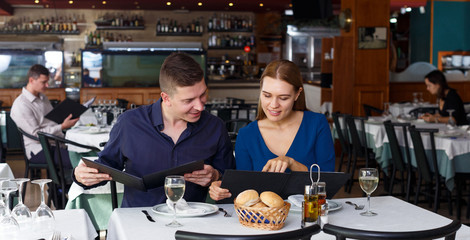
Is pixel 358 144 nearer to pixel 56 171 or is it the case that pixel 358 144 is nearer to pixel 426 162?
pixel 426 162

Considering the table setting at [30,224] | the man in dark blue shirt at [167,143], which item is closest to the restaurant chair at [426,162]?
the man in dark blue shirt at [167,143]

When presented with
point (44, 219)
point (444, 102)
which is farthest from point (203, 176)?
point (444, 102)

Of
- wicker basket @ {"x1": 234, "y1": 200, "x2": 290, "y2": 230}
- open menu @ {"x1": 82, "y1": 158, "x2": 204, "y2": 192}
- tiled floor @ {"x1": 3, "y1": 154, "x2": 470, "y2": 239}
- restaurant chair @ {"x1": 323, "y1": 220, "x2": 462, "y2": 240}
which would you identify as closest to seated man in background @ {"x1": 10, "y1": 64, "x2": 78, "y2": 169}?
tiled floor @ {"x1": 3, "y1": 154, "x2": 470, "y2": 239}

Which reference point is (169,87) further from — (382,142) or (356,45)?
(356,45)

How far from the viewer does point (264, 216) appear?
2211 millimetres

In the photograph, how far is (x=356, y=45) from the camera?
1045 cm

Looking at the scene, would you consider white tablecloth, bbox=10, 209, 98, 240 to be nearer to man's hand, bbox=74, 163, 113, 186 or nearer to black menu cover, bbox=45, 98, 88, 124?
man's hand, bbox=74, 163, 113, 186

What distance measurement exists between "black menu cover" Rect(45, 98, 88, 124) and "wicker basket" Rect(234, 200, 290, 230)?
4491 millimetres

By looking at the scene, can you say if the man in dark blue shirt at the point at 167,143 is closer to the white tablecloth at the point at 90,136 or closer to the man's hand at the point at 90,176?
the man's hand at the point at 90,176

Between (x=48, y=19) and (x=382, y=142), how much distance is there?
10.1 meters

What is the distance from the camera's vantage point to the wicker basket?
2203mm

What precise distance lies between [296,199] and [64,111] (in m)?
4.33

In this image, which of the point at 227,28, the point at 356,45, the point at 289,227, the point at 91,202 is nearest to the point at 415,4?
the point at 227,28

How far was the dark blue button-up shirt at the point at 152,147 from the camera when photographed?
9.46 ft
